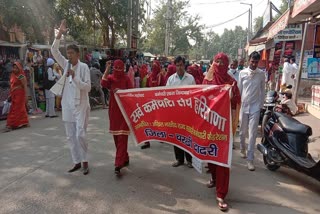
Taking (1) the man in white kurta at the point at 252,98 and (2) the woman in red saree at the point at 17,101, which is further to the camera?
(2) the woman in red saree at the point at 17,101

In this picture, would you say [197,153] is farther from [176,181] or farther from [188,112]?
[176,181]

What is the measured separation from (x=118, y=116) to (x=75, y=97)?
656 millimetres

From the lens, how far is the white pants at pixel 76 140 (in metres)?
4.97

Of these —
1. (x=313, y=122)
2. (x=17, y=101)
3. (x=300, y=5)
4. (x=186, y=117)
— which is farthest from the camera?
(x=313, y=122)

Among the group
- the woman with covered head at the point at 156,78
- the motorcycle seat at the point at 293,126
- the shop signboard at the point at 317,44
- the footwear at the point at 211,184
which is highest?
the shop signboard at the point at 317,44

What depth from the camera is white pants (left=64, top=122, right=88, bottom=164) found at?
4.97 meters

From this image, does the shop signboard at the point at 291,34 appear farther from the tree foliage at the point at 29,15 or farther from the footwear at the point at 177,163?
the tree foliage at the point at 29,15

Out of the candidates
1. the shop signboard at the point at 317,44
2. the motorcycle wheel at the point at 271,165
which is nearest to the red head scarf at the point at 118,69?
the motorcycle wheel at the point at 271,165

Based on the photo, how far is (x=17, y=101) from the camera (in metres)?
8.71

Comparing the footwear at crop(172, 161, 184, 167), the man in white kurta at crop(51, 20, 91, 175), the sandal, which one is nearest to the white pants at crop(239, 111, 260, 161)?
the footwear at crop(172, 161, 184, 167)

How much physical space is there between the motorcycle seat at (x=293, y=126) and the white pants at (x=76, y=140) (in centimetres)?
291

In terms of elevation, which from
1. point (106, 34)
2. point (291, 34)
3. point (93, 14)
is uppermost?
point (93, 14)

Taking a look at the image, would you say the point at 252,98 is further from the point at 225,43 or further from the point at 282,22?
the point at 225,43

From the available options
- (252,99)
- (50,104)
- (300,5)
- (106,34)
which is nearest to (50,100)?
(50,104)
